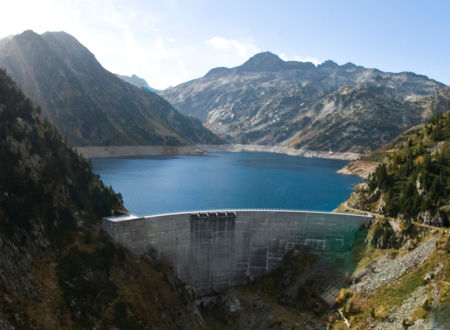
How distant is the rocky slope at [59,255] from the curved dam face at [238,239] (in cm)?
400

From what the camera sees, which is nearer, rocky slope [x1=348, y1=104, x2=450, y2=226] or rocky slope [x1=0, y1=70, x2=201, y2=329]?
rocky slope [x1=0, y1=70, x2=201, y2=329]

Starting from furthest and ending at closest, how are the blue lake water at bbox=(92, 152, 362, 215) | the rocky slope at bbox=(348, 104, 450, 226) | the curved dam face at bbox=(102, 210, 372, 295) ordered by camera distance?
the blue lake water at bbox=(92, 152, 362, 215), the rocky slope at bbox=(348, 104, 450, 226), the curved dam face at bbox=(102, 210, 372, 295)

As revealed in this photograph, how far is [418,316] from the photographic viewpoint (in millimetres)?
40188

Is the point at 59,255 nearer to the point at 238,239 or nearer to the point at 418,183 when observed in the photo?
the point at 238,239

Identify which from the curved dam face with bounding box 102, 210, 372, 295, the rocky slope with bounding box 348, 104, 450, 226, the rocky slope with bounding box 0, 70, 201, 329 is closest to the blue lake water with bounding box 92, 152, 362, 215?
the rocky slope with bounding box 348, 104, 450, 226

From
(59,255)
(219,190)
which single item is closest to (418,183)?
(59,255)

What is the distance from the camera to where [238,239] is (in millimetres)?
56938

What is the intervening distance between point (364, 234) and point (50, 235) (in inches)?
1699

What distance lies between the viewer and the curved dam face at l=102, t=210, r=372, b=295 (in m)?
53.7

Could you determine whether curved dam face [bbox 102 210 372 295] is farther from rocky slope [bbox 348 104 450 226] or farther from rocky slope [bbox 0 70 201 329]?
rocky slope [bbox 348 104 450 226]

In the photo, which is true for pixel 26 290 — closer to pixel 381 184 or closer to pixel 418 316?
pixel 418 316

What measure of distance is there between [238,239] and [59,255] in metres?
25.1

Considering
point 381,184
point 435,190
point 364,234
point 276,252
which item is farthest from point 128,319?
point 381,184

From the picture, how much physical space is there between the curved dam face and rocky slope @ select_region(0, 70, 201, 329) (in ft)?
13.1
